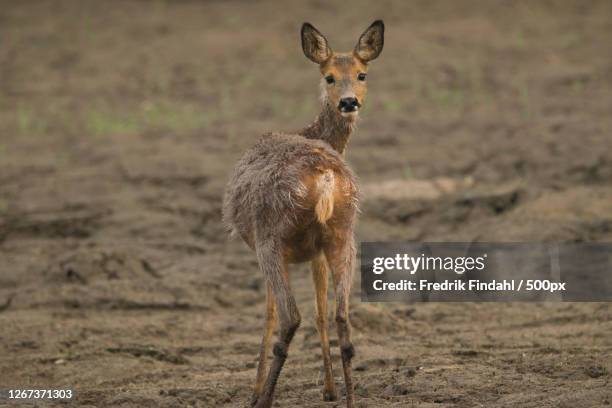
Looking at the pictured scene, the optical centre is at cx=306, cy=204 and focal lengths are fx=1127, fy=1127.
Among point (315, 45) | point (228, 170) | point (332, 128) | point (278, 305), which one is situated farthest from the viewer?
point (228, 170)

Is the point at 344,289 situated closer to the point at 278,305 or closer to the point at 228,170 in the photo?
the point at 278,305

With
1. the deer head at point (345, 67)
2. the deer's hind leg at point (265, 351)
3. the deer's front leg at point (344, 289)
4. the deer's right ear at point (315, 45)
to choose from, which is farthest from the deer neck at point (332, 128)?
the deer's front leg at point (344, 289)

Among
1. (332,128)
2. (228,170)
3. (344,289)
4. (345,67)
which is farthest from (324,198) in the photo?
(228,170)

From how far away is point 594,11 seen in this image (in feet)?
62.6

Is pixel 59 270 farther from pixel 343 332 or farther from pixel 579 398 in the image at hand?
pixel 579 398

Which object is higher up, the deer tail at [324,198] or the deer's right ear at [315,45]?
the deer's right ear at [315,45]

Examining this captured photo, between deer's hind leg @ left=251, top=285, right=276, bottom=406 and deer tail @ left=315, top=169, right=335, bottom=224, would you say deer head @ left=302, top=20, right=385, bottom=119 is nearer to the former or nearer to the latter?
deer tail @ left=315, top=169, right=335, bottom=224

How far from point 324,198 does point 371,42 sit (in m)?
2.28

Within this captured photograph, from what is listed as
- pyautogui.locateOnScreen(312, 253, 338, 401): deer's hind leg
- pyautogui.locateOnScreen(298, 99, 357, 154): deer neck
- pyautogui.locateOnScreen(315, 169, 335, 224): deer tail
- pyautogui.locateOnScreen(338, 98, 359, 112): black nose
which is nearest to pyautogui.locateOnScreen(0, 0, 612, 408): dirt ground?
pyautogui.locateOnScreen(312, 253, 338, 401): deer's hind leg

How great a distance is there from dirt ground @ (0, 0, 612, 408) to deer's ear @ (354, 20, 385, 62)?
2097 mm

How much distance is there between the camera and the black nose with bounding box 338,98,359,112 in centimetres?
800

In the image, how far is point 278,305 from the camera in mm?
6730

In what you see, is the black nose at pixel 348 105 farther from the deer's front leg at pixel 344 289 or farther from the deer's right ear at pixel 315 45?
the deer's front leg at pixel 344 289

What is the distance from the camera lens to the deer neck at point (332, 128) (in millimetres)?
8312
